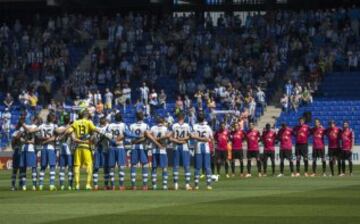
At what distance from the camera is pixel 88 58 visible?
218ft

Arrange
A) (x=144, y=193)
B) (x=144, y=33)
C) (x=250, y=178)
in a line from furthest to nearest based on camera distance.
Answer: (x=144, y=33) < (x=250, y=178) < (x=144, y=193)

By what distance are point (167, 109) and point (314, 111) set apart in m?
7.55

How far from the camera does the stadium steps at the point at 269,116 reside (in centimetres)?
5744

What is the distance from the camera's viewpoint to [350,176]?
42.6 meters

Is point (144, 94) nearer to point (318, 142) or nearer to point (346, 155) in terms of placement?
point (318, 142)

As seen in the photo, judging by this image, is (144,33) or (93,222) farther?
(144,33)

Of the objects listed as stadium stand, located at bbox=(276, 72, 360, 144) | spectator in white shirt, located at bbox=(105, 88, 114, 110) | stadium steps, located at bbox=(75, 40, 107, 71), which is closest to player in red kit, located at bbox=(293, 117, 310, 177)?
stadium stand, located at bbox=(276, 72, 360, 144)

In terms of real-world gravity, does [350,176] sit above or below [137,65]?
below

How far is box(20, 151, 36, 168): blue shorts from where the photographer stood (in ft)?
115

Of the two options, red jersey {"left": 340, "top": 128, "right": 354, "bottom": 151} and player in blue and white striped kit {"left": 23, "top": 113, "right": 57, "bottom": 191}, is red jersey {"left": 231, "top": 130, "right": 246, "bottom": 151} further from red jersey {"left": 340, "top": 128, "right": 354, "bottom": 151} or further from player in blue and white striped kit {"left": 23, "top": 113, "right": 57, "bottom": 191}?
player in blue and white striped kit {"left": 23, "top": 113, "right": 57, "bottom": 191}

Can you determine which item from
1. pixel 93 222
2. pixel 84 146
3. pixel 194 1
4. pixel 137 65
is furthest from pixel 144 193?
pixel 194 1

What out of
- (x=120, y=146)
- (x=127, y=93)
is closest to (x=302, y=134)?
(x=120, y=146)

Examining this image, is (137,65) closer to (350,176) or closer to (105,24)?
(105,24)

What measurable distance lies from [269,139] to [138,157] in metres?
11.9
